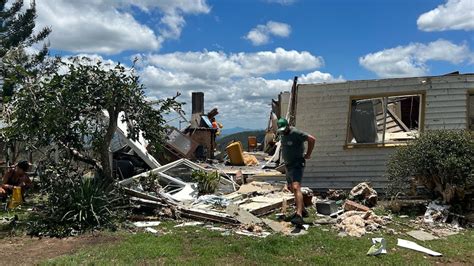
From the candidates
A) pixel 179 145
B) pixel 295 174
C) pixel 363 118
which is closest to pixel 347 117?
pixel 363 118

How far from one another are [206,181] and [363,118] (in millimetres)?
4228

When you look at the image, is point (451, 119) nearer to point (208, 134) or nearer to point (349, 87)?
point (349, 87)

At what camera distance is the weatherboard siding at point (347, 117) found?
10.9 metres

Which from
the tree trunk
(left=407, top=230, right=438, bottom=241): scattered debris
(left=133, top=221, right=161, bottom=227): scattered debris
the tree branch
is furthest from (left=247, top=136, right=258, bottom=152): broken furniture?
(left=407, top=230, right=438, bottom=241): scattered debris

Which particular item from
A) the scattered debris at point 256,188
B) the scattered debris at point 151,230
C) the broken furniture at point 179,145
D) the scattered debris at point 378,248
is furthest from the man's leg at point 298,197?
the broken furniture at point 179,145

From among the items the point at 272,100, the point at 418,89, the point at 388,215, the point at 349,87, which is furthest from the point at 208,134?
the point at 388,215

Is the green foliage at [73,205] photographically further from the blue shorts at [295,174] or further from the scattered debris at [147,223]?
the blue shorts at [295,174]

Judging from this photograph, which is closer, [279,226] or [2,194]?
[279,226]

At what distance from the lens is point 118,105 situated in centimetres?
895

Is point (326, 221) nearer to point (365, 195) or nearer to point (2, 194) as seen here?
point (365, 195)

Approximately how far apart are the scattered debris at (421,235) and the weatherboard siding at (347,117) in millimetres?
3756

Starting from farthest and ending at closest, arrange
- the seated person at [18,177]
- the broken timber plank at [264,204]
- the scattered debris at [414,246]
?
1. the seated person at [18,177]
2. the broken timber plank at [264,204]
3. the scattered debris at [414,246]

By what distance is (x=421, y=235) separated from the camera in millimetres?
7488

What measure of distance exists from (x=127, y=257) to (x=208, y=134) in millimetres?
12329
